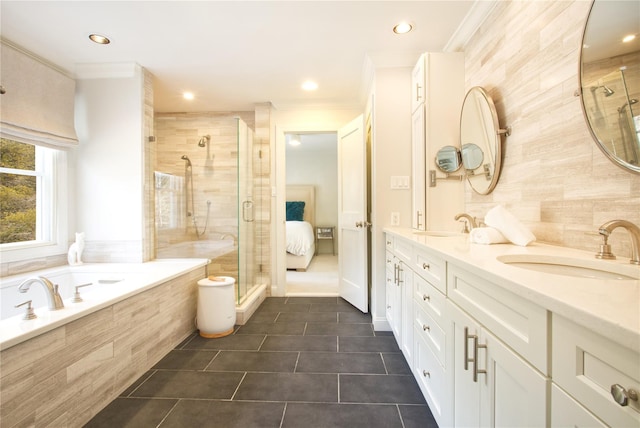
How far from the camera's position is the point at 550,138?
1208mm

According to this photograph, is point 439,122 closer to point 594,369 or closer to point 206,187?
point 594,369

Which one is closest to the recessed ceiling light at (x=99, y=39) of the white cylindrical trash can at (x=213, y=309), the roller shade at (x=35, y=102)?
the roller shade at (x=35, y=102)

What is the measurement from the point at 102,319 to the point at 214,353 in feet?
2.64

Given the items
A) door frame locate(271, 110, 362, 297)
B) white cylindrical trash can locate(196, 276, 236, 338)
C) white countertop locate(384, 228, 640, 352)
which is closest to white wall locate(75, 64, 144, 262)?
white cylindrical trash can locate(196, 276, 236, 338)

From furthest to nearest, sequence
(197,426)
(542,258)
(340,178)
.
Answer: (340,178), (197,426), (542,258)

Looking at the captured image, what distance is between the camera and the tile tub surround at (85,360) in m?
1.04

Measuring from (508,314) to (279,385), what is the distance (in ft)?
4.55

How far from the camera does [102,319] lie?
1.43 meters

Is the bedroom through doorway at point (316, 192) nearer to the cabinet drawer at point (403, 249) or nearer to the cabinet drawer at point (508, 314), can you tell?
the cabinet drawer at point (403, 249)

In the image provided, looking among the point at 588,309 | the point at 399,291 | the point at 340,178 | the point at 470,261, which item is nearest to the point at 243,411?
the point at 399,291

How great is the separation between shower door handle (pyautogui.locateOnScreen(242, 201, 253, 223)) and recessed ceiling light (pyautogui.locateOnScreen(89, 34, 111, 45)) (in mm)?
1665

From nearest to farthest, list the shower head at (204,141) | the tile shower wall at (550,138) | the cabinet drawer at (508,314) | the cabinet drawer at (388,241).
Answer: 1. the cabinet drawer at (508,314)
2. the tile shower wall at (550,138)
3. the cabinet drawer at (388,241)
4. the shower head at (204,141)

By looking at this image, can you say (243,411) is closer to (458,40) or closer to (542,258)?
(542,258)

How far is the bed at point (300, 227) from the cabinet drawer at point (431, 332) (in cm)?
314
